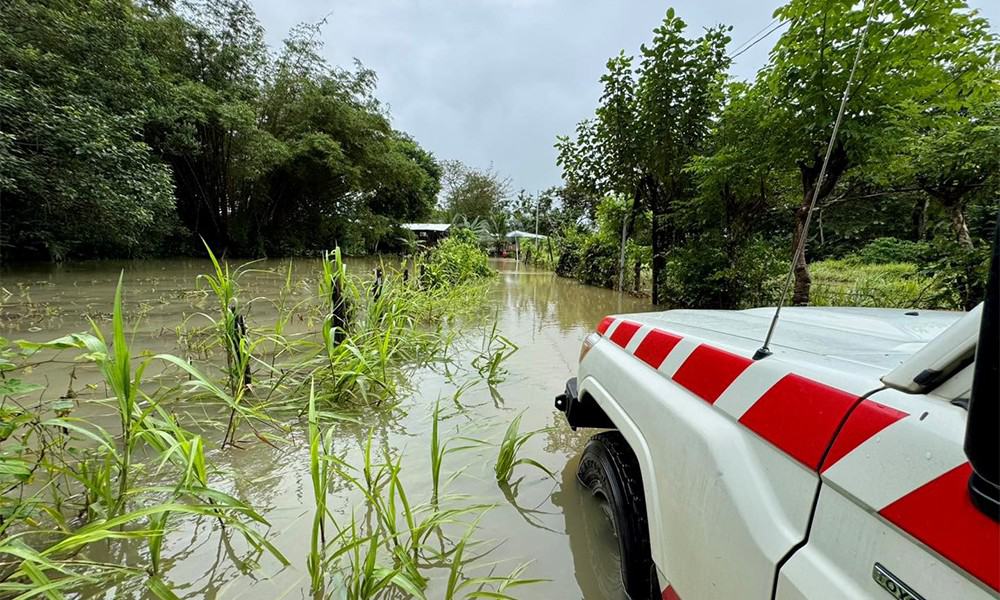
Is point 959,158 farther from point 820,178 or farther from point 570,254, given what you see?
point 570,254

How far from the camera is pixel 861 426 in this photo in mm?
647

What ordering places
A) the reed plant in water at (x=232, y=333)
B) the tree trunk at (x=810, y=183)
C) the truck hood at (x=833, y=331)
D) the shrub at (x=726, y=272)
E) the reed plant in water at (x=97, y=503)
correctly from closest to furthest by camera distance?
the truck hood at (x=833, y=331) → the reed plant in water at (x=97, y=503) → the reed plant in water at (x=232, y=333) → the tree trunk at (x=810, y=183) → the shrub at (x=726, y=272)

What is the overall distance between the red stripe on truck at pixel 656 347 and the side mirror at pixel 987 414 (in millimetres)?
808

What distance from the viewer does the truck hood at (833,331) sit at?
0.96 m

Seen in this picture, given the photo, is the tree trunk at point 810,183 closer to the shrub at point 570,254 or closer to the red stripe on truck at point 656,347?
the red stripe on truck at point 656,347

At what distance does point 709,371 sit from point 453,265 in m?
10.4

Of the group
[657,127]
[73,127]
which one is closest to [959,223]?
[657,127]

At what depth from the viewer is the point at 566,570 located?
1.76 metres

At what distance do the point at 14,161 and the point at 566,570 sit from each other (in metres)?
12.0

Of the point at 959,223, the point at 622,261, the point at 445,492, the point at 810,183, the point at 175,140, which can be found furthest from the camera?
the point at 175,140

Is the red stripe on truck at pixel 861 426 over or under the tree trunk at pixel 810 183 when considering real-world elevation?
under

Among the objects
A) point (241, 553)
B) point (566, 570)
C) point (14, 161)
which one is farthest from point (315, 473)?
point (14, 161)

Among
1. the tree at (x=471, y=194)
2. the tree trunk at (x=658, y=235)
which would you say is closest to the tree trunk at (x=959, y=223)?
the tree trunk at (x=658, y=235)

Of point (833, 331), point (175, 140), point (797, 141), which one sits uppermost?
point (175, 140)
